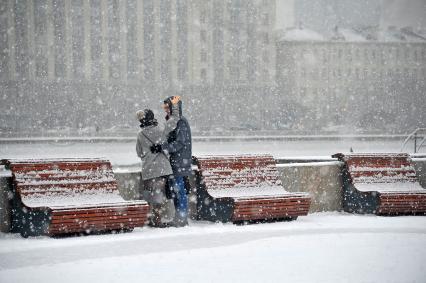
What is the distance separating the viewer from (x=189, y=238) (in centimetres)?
784

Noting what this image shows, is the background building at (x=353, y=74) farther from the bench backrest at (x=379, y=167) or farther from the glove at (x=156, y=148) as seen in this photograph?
the glove at (x=156, y=148)

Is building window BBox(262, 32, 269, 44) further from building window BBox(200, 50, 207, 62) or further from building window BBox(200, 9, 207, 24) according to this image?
building window BBox(200, 50, 207, 62)

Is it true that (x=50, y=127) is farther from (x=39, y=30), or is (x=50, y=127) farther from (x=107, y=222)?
(x=107, y=222)

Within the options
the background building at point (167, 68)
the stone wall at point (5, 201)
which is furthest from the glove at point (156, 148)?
the background building at point (167, 68)

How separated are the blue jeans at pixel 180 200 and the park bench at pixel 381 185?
105 inches

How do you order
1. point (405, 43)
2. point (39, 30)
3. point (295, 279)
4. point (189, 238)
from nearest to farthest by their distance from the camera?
1. point (295, 279)
2. point (189, 238)
3. point (39, 30)
4. point (405, 43)

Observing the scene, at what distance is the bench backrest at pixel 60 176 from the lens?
797 cm

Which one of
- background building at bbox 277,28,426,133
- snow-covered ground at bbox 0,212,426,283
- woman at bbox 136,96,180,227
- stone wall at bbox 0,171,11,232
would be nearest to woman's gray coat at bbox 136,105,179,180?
woman at bbox 136,96,180,227

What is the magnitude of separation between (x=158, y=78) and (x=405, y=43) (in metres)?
→ 36.9

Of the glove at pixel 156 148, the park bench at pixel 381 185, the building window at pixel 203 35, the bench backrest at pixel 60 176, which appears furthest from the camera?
the building window at pixel 203 35

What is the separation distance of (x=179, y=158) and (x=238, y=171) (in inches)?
38.6

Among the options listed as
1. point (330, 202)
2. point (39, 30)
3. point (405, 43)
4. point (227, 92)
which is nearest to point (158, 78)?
point (227, 92)

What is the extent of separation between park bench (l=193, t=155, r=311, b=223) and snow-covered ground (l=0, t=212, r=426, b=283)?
0.20 meters

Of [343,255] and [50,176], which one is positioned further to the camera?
[50,176]
